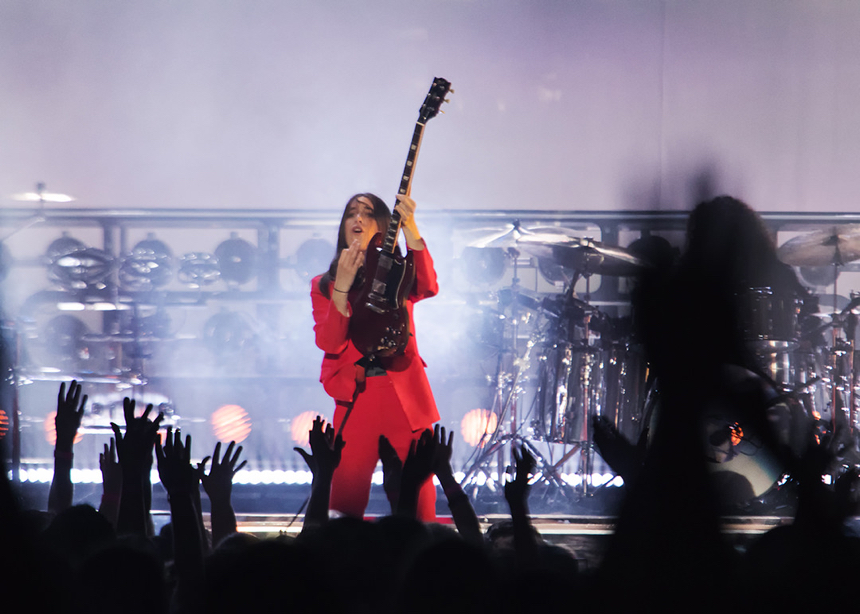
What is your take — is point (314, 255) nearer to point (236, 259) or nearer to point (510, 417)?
point (236, 259)

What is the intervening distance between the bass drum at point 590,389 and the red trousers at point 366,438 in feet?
4.94

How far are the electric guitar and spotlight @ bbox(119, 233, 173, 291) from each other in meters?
2.60

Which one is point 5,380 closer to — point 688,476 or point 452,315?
point 452,315

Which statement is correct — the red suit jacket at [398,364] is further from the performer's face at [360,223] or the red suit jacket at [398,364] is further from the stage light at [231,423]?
the stage light at [231,423]

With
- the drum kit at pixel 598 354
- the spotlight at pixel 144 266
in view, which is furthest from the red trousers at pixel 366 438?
the spotlight at pixel 144 266

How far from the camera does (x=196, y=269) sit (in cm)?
472

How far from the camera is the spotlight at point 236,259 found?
4715 mm

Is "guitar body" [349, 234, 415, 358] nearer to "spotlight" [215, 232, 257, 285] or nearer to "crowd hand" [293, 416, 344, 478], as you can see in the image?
"crowd hand" [293, 416, 344, 478]

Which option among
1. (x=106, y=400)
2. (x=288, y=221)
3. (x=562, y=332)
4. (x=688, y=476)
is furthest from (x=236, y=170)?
(x=688, y=476)

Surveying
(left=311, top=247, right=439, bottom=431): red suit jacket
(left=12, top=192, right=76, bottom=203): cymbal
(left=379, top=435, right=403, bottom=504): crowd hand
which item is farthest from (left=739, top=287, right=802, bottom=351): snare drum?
(left=12, top=192, right=76, bottom=203): cymbal

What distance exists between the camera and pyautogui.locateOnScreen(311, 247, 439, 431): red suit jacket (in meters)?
2.54

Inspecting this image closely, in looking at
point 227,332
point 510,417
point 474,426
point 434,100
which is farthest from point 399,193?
point 227,332

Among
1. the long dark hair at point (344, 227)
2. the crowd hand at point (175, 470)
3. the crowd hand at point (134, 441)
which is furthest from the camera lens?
the long dark hair at point (344, 227)

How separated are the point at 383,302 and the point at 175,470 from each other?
122 cm
